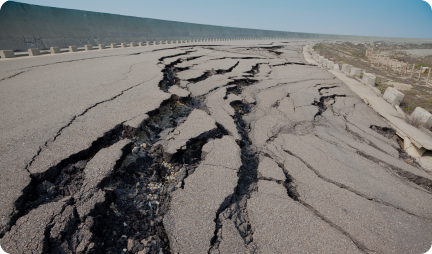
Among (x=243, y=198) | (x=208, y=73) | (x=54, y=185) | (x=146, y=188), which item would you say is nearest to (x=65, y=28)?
(x=208, y=73)

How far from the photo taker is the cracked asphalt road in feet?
4.73

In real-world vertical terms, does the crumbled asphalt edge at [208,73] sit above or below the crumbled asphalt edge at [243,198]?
above

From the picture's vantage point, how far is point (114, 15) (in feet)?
48.0

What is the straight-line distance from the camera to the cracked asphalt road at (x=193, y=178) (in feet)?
4.73

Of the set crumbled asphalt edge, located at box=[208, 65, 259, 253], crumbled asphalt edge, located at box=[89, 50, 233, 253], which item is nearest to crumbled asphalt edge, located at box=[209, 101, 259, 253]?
crumbled asphalt edge, located at box=[208, 65, 259, 253]

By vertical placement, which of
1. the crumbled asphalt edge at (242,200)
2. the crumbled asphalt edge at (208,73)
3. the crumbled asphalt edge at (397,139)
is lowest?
the crumbled asphalt edge at (397,139)

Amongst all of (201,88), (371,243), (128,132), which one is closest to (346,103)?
(201,88)

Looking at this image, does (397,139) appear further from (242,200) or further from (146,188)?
(146,188)

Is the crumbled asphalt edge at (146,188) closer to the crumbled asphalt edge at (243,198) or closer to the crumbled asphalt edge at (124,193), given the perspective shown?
the crumbled asphalt edge at (124,193)

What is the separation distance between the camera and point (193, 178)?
1.95 m

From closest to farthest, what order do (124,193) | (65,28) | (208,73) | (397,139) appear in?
(124,193), (397,139), (208,73), (65,28)

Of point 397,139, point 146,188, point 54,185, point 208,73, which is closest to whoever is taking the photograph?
point 54,185

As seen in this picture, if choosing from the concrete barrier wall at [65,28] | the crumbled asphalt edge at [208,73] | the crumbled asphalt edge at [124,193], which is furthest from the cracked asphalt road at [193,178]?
the concrete barrier wall at [65,28]

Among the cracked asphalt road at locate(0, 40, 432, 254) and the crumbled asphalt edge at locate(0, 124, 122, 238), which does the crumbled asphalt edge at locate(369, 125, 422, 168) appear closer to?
the cracked asphalt road at locate(0, 40, 432, 254)
